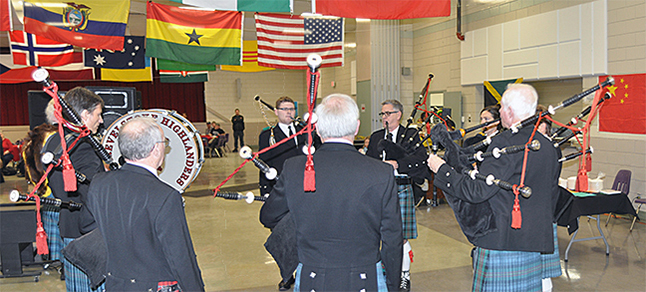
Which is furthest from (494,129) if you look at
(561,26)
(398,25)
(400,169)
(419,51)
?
(419,51)

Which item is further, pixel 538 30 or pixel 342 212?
pixel 538 30

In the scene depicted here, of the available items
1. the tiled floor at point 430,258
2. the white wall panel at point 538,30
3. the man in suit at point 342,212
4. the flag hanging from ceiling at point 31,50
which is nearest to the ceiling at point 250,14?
the flag hanging from ceiling at point 31,50

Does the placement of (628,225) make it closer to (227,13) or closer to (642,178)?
(642,178)

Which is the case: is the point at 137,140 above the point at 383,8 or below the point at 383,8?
below

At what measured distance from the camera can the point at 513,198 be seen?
201cm

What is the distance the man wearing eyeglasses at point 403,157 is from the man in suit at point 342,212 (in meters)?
1.39

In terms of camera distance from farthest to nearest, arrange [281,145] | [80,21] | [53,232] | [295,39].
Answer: [295,39], [80,21], [53,232], [281,145]

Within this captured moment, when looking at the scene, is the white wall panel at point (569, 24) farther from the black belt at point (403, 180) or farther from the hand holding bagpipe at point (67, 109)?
the hand holding bagpipe at point (67, 109)

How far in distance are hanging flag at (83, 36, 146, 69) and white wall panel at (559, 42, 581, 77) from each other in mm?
6916

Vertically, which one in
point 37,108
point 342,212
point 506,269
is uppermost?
point 37,108

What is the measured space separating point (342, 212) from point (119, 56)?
815cm

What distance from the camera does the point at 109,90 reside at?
3.63 m

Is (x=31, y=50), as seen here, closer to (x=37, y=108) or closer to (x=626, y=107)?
(x=37, y=108)

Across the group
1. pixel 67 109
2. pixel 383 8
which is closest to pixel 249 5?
pixel 383 8
